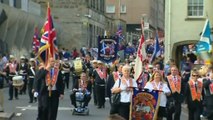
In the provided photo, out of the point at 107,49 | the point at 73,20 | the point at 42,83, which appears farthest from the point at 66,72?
the point at 73,20

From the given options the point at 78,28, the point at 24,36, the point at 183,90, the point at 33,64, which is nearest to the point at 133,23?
the point at 78,28

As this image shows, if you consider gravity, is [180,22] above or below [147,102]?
above

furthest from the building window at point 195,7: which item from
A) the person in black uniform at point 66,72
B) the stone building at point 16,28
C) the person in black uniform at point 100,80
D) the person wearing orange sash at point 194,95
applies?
the person wearing orange sash at point 194,95

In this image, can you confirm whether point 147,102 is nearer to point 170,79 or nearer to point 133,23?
point 170,79

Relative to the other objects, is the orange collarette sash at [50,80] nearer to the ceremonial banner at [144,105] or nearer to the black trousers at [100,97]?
the ceremonial banner at [144,105]

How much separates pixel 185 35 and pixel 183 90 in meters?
17.6

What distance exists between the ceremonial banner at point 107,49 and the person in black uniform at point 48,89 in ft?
41.9

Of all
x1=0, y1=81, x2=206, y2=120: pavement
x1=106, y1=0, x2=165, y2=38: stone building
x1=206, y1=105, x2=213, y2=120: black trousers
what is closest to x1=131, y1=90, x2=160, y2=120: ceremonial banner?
x1=206, y1=105, x2=213, y2=120: black trousers

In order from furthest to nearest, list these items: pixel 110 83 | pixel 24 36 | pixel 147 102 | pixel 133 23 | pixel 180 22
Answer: pixel 133 23 → pixel 24 36 → pixel 180 22 → pixel 110 83 → pixel 147 102

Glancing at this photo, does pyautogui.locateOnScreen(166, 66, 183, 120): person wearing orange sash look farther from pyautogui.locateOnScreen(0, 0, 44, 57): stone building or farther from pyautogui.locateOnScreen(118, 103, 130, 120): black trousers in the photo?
pyautogui.locateOnScreen(0, 0, 44, 57): stone building

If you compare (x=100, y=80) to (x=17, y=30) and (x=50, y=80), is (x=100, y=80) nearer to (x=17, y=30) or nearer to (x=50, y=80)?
(x=50, y=80)

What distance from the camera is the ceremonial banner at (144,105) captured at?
1309 cm

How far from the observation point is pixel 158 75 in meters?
14.3

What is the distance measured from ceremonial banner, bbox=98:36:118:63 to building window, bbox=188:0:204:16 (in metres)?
6.77
